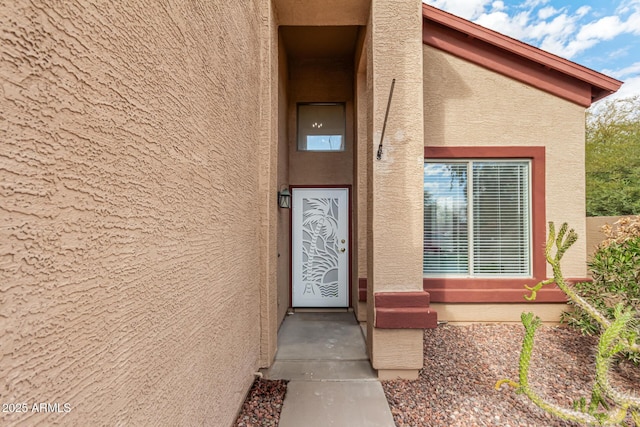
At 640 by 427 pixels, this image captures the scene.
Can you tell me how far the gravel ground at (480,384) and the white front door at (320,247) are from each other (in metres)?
1.99

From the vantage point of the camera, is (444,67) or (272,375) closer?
(272,375)

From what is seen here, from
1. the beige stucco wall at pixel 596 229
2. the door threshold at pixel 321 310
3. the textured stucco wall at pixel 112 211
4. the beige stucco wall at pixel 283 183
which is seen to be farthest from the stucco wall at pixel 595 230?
the textured stucco wall at pixel 112 211

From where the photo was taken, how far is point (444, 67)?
457cm

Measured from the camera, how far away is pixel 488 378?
3.07m

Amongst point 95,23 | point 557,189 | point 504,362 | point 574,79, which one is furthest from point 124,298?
point 574,79

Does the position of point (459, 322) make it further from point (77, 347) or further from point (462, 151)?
point (77, 347)

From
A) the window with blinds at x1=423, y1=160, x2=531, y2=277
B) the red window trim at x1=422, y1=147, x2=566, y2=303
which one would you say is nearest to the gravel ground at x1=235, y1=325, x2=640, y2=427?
the red window trim at x1=422, y1=147, x2=566, y2=303

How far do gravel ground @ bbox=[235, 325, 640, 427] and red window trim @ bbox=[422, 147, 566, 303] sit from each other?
533 millimetres

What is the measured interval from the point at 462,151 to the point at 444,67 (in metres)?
1.39

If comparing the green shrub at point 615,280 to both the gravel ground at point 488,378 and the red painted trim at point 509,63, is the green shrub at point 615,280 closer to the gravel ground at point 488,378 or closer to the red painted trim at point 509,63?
the gravel ground at point 488,378

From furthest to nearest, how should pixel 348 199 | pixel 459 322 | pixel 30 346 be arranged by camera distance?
1. pixel 348 199
2. pixel 459 322
3. pixel 30 346

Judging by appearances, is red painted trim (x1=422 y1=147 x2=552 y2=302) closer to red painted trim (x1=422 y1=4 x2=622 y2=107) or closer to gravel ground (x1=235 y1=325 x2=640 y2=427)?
gravel ground (x1=235 y1=325 x2=640 y2=427)

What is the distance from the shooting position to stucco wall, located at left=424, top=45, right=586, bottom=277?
4.51m

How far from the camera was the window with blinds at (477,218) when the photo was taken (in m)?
4.56
